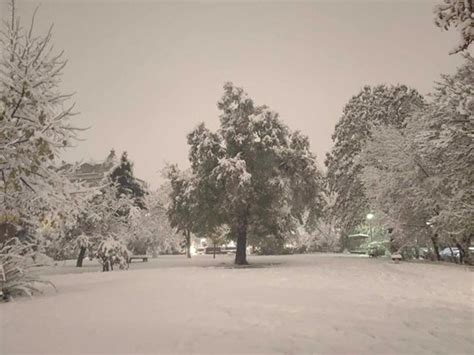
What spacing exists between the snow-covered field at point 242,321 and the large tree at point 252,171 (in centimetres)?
1093

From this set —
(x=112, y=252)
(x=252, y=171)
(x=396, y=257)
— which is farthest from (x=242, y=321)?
(x=396, y=257)

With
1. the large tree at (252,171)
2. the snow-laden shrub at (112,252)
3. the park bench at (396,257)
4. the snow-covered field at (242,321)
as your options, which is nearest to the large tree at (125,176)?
the snow-laden shrub at (112,252)

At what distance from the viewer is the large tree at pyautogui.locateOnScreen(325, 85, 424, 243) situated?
30.1 metres

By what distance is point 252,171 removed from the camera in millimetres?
22625

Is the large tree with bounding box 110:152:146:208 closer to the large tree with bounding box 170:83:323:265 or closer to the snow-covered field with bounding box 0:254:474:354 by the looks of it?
the large tree with bounding box 170:83:323:265

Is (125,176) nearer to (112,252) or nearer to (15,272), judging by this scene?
(112,252)

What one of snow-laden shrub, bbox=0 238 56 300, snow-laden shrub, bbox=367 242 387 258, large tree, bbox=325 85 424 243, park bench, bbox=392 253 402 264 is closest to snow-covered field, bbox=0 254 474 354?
snow-laden shrub, bbox=0 238 56 300

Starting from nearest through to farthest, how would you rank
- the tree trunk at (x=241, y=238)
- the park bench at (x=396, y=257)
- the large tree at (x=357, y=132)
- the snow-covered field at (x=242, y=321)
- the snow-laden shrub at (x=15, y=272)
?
the snow-covered field at (x=242, y=321)
the snow-laden shrub at (x=15, y=272)
the tree trunk at (x=241, y=238)
the park bench at (x=396, y=257)
the large tree at (x=357, y=132)

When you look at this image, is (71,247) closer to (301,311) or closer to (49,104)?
(49,104)

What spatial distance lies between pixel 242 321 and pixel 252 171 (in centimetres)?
1612

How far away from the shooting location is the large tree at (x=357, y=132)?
1184 inches

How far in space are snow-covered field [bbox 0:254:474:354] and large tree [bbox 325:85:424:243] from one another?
19.6 meters

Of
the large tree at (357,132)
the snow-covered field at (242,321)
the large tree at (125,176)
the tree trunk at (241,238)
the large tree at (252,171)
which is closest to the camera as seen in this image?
the snow-covered field at (242,321)

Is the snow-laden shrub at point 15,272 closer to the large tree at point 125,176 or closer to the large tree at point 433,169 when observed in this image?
the large tree at point 433,169
